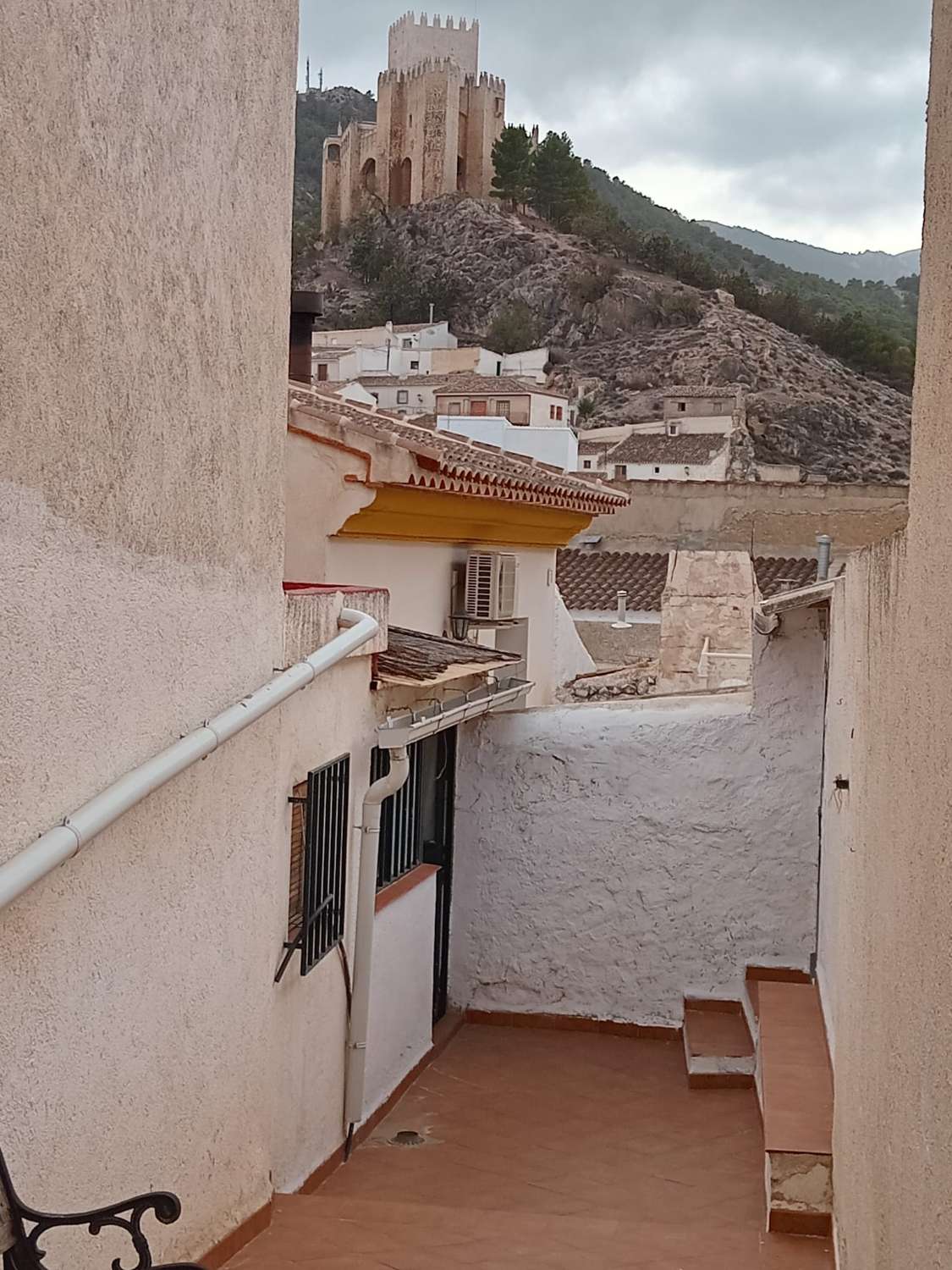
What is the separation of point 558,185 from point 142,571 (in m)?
88.4

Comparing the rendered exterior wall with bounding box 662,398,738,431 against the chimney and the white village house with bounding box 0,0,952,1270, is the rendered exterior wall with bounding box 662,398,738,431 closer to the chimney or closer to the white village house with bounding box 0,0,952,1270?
the chimney

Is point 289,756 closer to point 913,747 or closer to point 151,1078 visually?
point 151,1078

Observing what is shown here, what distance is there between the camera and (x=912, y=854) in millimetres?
3557

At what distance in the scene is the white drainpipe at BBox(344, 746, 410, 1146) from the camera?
735 centimetres

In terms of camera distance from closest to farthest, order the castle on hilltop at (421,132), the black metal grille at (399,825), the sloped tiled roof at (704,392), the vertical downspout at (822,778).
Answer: the black metal grille at (399,825) < the vertical downspout at (822,778) < the sloped tiled roof at (704,392) < the castle on hilltop at (421,132)

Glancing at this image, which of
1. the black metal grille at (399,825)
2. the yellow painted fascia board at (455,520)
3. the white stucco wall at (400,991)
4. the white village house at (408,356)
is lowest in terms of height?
the white stucco wall at (400,991)

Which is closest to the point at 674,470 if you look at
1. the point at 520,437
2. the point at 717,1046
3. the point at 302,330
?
the point at 520,437

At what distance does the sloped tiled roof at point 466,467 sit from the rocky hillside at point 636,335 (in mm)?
45165

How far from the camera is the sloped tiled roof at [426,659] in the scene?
7562 millimetres

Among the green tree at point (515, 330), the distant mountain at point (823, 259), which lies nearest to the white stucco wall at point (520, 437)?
the green tree at point (515, 330)

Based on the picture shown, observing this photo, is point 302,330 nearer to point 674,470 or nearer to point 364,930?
point 364,930

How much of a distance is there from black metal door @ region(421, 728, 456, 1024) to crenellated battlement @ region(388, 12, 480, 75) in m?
93.8

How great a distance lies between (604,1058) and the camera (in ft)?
32.0

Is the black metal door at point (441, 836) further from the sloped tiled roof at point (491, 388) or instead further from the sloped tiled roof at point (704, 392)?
the sloped tiled roof at point (704, 392)
